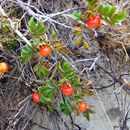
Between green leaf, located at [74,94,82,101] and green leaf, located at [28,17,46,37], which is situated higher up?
green leaf, located at [28,17,46,37]

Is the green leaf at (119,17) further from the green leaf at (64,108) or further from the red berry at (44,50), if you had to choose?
the green leaf at (64,108)

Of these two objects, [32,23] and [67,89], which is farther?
[67,89]

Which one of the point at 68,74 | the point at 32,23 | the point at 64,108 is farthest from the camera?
the point at 64,108

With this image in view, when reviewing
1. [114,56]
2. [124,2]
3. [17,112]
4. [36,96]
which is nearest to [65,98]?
[36,96]

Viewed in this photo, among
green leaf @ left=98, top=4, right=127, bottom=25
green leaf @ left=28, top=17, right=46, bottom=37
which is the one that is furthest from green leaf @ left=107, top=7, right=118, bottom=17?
green leaf @ left=28, top=17, right=46, bottom=37

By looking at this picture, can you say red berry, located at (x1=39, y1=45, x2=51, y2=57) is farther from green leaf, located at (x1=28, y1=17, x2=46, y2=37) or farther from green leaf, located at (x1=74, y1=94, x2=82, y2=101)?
green leaf, located at (x1=74, y1=94, x2=82, y2=101)

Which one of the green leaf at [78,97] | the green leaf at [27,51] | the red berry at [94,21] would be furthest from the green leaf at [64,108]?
the red berry at [94,21]

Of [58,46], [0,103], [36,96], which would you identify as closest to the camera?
[58,46]

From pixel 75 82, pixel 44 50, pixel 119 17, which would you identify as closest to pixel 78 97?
pixel 75 82

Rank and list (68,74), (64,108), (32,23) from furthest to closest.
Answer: (64,108)
(68,74)
(32,23)

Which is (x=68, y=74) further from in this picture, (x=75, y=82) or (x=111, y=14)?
(x=111, y=14)

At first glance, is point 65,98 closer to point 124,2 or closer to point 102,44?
point 102,44
